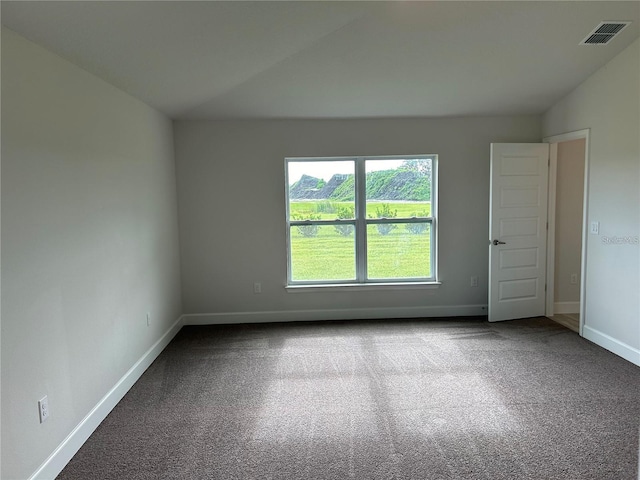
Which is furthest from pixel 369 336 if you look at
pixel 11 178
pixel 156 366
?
pixel 11 178

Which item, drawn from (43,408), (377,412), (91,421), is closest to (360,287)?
(377,412)

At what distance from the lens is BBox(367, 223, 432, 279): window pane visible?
506 cm

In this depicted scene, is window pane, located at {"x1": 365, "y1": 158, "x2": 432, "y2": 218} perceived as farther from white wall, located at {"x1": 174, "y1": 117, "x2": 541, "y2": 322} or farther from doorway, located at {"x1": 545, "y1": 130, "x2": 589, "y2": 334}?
doorway, located at {"x1": 545, "y1": 130, "x2": 589, "y2": 334}

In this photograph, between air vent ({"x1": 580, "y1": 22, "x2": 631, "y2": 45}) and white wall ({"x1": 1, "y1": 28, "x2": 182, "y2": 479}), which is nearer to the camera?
white wall ({"x1": 1, "y1": 28, "x2": 182, "y2": 479})

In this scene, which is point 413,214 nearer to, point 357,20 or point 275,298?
point 275,298

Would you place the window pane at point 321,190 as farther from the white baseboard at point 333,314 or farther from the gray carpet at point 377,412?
the gray carpet at point 377,412

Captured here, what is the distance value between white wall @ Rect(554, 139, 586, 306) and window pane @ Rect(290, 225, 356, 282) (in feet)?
7.84

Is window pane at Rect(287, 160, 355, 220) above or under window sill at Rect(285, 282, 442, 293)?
above

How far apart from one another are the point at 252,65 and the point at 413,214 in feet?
8.31

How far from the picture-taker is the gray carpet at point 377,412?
7.73 feet

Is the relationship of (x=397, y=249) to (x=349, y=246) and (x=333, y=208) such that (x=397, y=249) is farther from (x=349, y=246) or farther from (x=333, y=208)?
(x=333, y=208)

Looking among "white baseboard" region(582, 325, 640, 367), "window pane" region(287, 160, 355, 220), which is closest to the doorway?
"white baseboard" region(582, 325, 640, 367)

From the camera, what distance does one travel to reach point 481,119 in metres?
4.87

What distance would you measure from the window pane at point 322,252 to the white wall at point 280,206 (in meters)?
0.19
